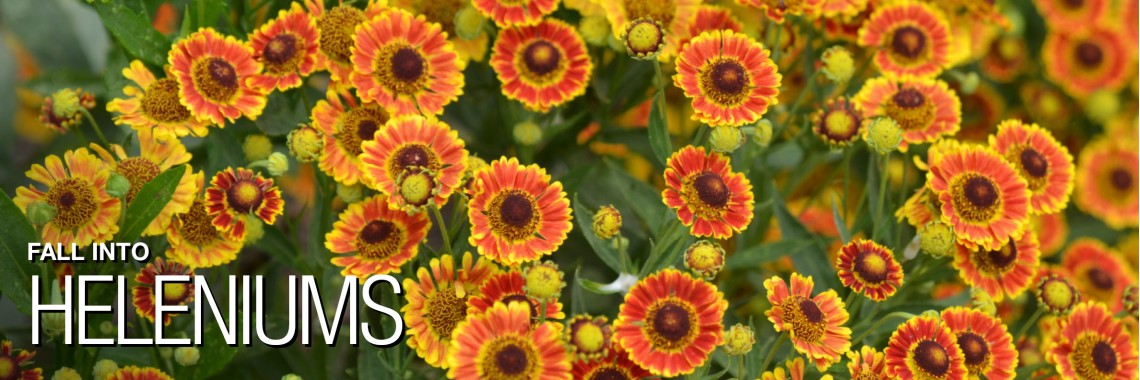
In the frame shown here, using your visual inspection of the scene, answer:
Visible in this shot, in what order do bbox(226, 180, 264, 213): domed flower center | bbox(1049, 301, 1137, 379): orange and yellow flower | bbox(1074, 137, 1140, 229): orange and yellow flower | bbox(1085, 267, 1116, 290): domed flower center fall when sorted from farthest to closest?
1. bbox(1074, 137, 1140, 229): orange and yellow flower
2. bbox(1085, 267, 1116, 290): domed flower center
3. bbox(1049, 301, 1137, 379): orange and yellow flower
4. bbox(226, 180, 264, 213): domed flower center

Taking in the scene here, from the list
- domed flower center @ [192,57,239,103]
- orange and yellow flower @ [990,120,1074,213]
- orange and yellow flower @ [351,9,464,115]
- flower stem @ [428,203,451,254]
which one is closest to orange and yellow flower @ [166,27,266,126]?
domed flower center @ [192,57,239,103]

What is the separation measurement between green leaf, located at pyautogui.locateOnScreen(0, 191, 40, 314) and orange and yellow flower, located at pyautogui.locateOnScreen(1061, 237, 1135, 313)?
4.00ft

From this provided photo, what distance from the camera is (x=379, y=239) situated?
1024mm

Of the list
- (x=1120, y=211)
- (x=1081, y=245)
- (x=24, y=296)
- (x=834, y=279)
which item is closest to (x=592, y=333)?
(x=834, y=279)

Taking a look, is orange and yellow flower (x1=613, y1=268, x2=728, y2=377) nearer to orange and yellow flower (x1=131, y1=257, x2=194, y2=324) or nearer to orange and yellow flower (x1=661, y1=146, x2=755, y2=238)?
orange and yellow flower (x1=661, y1=146, x2=755, y2=238)

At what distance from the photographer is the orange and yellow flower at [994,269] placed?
1.12 m

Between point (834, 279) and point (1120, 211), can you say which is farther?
point (1120, 211)

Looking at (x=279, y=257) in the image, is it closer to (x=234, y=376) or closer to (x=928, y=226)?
(x=234, y=376)

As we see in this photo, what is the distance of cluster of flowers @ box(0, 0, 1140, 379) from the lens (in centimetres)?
94

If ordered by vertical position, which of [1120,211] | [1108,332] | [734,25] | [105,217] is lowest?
[1108,332]

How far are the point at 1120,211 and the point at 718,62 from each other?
98 cm

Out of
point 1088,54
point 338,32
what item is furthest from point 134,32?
point 1088,54

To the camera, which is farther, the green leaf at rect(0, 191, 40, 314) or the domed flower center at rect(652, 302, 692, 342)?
the green leaf at rect(0, 191, 40, 314)

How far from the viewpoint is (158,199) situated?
97 cm
